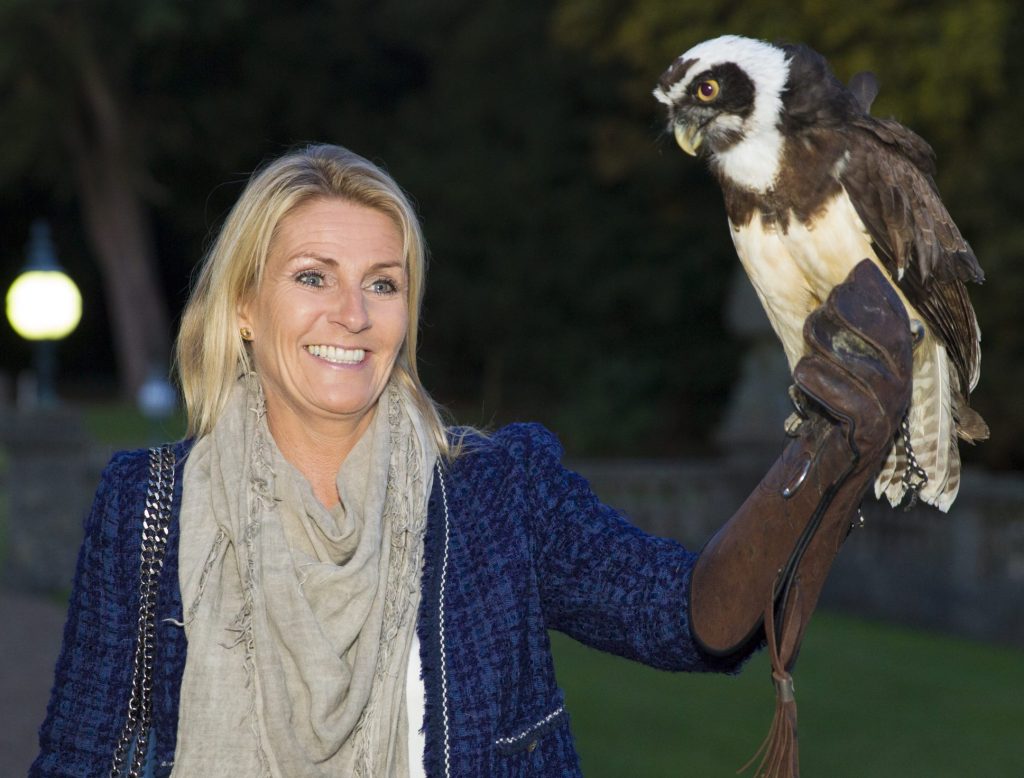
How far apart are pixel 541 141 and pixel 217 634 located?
59.0ft

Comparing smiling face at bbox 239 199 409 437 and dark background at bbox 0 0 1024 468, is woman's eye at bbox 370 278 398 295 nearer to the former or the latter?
smiling face at bbox 239 199 409 437

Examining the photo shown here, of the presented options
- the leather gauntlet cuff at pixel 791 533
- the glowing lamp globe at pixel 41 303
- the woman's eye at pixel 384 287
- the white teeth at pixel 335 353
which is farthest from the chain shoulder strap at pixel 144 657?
the glowing lamp globe at pixel 41 303

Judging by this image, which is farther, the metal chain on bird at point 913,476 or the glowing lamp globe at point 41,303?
the glowing lamp globe at point 41,303

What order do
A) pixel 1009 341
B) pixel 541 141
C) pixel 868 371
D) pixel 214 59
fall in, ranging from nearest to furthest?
pixel 868 371
pixel 1009 341
pixel 541 141
pixel 214 59

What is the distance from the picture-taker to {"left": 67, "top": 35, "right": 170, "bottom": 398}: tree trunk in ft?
89.8

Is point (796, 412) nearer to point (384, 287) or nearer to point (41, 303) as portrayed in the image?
point (384, 287)

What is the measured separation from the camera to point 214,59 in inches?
1085

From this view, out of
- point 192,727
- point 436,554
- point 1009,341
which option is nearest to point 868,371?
point 436,554

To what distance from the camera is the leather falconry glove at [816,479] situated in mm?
2207

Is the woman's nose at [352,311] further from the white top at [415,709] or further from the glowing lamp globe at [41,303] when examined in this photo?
the glowing lamp globe at [41,303]

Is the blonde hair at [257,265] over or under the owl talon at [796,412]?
over

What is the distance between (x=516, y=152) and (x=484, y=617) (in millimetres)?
18658

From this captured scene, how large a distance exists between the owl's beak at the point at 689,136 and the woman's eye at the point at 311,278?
2.40ft

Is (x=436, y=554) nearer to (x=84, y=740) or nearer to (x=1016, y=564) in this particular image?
(x=84, y=740)
